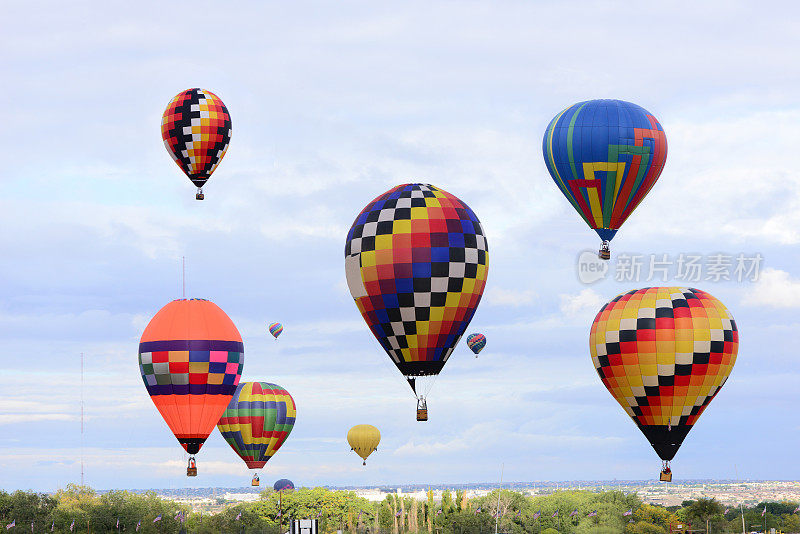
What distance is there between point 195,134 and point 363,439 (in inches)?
1557

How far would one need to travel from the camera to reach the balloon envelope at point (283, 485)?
420 feet

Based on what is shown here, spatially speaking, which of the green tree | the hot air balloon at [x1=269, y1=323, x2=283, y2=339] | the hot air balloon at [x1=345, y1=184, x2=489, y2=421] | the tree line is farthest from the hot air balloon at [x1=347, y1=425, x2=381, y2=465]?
the hot air balloon at [x1=345, y1=184, x2=489, y2=421]

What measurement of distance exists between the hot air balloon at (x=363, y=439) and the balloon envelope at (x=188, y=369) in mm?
42498

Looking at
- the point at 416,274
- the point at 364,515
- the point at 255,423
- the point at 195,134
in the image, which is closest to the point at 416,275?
the point at 416,274

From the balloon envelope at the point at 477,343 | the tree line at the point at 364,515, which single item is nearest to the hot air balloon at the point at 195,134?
the balloon envelope at the point at 477,343

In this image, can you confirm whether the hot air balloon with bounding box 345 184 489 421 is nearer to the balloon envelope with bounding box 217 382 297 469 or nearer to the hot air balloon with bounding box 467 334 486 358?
the balloon envelope with bounding box 217 382 297 469

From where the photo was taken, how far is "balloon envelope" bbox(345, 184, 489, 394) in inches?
1500

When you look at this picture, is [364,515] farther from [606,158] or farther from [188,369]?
[606,158]

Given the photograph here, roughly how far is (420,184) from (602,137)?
9362mm

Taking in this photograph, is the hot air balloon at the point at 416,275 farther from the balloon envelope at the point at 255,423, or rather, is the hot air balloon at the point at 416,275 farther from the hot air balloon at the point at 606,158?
the balloon envelope at the point at 255,423

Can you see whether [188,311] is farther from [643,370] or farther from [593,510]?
[593,510]

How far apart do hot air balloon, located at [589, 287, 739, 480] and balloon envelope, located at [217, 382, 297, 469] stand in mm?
30842

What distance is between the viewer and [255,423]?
2699 inches

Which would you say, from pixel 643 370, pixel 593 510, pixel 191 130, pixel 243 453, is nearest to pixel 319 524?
pixel 593 510
